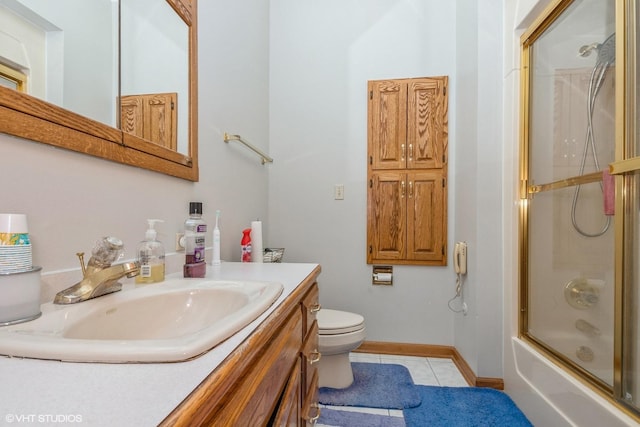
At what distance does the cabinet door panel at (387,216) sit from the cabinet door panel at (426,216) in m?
0.05

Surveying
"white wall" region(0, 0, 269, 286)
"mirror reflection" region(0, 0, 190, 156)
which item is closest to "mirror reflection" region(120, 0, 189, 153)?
"mirror reflection" region(0, 0, 190, 156)

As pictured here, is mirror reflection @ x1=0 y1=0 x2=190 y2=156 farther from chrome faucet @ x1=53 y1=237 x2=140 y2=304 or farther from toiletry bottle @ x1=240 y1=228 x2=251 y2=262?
toiletry bottle @ x1=240 y1=228 x2=251 y2=262

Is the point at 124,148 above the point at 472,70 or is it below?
below

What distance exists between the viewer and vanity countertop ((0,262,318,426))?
0.25 metres

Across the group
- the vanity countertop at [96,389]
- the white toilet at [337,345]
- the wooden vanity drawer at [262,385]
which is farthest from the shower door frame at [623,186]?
the vanity countertop at [96,389]

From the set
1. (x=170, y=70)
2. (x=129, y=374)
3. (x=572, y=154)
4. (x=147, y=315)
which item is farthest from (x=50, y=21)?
(x=572, y=154)

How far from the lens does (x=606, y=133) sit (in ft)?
3.86

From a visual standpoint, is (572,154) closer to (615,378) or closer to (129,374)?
(615,378)

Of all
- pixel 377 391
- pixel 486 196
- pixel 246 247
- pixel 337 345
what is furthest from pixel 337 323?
pixel 486 196

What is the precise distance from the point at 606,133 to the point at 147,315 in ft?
5.50

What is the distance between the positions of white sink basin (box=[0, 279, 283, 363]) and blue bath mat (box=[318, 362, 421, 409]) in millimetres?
1112

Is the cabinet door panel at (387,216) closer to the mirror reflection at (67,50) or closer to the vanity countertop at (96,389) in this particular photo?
the mirror reflection at (67,50)

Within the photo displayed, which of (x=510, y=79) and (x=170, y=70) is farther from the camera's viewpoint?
(x=510, y=79)

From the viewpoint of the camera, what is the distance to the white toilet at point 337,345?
1542 mm
